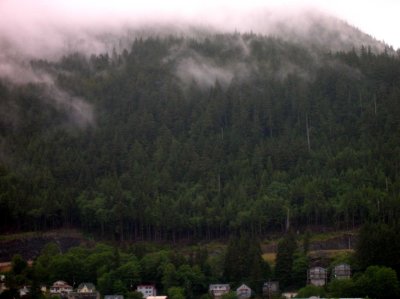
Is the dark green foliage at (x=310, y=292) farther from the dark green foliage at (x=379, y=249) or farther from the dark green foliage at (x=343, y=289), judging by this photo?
the dark green foliage at (x=379, y=249)

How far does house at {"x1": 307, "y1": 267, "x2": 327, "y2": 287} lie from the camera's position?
11546cm

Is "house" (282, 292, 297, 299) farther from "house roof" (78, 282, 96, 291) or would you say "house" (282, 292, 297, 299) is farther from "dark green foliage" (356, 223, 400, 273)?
"house roof" (78, 282, 96, 291)

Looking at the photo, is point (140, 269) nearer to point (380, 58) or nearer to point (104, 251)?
point (104, 251)

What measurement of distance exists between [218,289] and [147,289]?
9699 millimetres

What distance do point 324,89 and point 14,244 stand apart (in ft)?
231

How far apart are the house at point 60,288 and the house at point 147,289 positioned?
918cm

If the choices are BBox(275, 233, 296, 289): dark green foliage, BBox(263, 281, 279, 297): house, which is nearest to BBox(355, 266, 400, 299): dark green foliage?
BBox(275, 233, 296, 289): dark green foliage

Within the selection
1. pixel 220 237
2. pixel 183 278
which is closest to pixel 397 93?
pixel 220 237

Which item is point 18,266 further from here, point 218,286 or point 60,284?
point 218,286

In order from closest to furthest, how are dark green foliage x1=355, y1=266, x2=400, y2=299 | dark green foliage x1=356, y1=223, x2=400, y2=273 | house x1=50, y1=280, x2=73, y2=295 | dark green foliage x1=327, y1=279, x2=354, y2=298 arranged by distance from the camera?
dark green foliage x1=355, y1=266, x2=400, y2=299
dark green foliage x1=327, y1=279, x2=354, y2=298
dark green foliage x1=356, y1=223, x2=400, y2=273
house x1=50, y1=280, x2=73, y2=295

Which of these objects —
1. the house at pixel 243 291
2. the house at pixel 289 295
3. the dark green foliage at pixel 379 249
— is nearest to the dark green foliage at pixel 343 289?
the house at pixel 289 295

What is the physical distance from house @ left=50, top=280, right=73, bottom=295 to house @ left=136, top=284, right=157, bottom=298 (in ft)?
30.1

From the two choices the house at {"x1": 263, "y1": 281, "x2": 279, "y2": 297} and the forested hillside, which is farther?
the forested hillside

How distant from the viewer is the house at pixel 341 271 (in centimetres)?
11325
